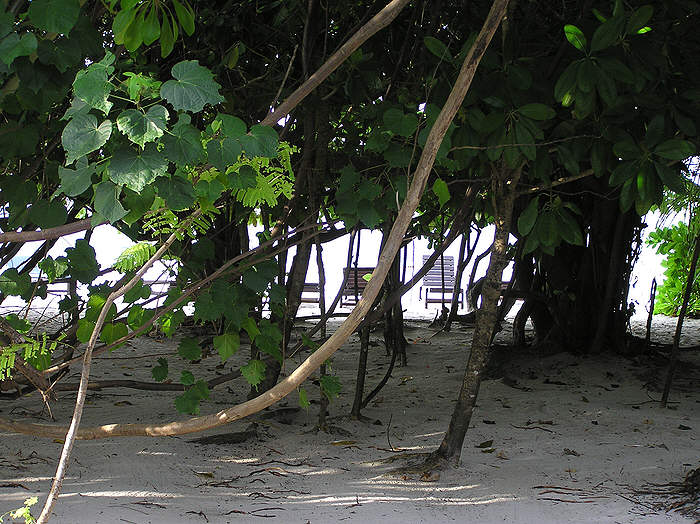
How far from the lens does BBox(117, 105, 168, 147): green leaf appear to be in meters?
1.31

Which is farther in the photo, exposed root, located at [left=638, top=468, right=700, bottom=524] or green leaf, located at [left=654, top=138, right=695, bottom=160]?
exposed root, located at [left=638, top=468, right=700, bottom=524]

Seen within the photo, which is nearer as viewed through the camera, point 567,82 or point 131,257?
point 131,257

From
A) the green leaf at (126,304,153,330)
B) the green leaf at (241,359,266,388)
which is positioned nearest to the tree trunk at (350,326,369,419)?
the green leaf at (241,359,266,388)

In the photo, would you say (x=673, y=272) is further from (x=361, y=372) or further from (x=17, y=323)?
(x=17, y=323)

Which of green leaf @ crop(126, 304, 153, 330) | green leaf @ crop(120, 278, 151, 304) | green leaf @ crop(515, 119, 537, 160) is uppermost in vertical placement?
green leaf @ crop(515, 119, 537, 160)

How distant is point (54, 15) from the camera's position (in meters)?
1.51

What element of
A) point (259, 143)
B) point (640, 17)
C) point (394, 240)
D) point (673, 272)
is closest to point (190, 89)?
point (259, 143)

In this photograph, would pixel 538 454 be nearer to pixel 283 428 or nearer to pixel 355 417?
pixel 355 417

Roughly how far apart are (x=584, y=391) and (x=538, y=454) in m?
1.19

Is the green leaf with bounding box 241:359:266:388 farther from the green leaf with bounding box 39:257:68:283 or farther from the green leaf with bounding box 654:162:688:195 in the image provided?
the green leaf with bounding box 654:162:688:195

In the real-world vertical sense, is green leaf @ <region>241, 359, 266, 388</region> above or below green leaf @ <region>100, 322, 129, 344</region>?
below

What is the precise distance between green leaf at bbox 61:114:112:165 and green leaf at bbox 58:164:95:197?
7cm

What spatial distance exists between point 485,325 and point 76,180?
171 centimetres

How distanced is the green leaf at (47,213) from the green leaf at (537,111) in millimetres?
1459
